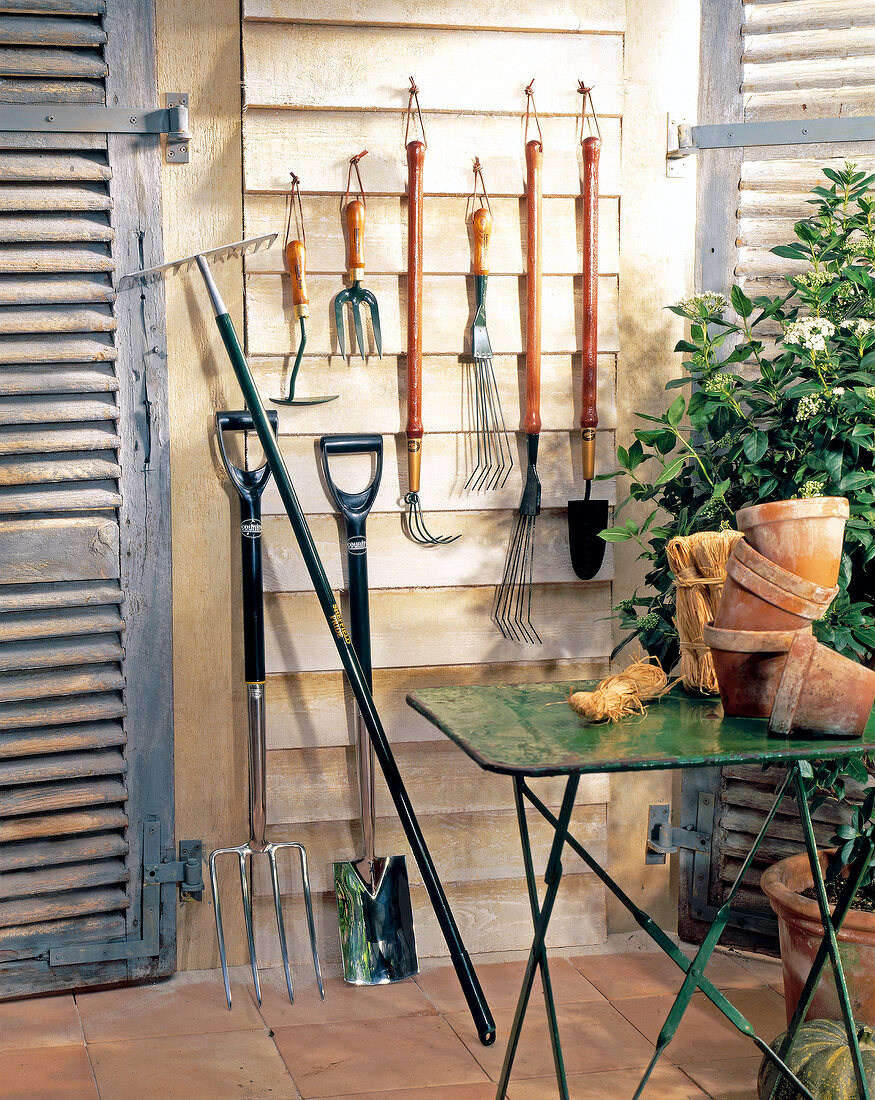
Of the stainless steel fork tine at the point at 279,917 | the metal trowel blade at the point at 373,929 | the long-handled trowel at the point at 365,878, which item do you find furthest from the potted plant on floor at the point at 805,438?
the stainless steel fork tine at the point at 279,917

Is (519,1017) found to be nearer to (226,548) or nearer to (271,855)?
(271,855)

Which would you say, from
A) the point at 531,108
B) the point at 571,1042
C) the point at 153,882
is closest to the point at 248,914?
the point at 153,882

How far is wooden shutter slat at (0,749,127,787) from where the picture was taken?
240 cm

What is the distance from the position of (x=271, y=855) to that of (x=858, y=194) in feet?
6.37

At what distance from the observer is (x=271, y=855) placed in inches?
→ 96.7

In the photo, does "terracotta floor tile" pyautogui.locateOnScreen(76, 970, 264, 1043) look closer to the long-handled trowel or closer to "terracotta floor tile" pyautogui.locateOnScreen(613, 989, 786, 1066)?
the long-handled trowel

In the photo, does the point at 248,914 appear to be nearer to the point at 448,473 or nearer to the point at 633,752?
the point at 448,473

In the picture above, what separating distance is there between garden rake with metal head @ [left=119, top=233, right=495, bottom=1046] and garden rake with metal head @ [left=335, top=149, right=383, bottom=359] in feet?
0.59

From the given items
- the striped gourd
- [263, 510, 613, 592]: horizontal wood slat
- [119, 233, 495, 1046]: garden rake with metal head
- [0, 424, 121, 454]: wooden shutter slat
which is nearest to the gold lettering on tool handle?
[119, 233, 495, 1046]: garden rake with metal head

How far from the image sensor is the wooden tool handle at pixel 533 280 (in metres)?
2.50

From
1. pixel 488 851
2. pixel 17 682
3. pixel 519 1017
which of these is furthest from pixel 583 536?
pixel 17 682

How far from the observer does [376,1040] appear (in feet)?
7.55

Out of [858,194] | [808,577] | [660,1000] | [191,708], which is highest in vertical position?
[858,194]

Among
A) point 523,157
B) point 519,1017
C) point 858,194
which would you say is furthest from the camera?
point 523,157
